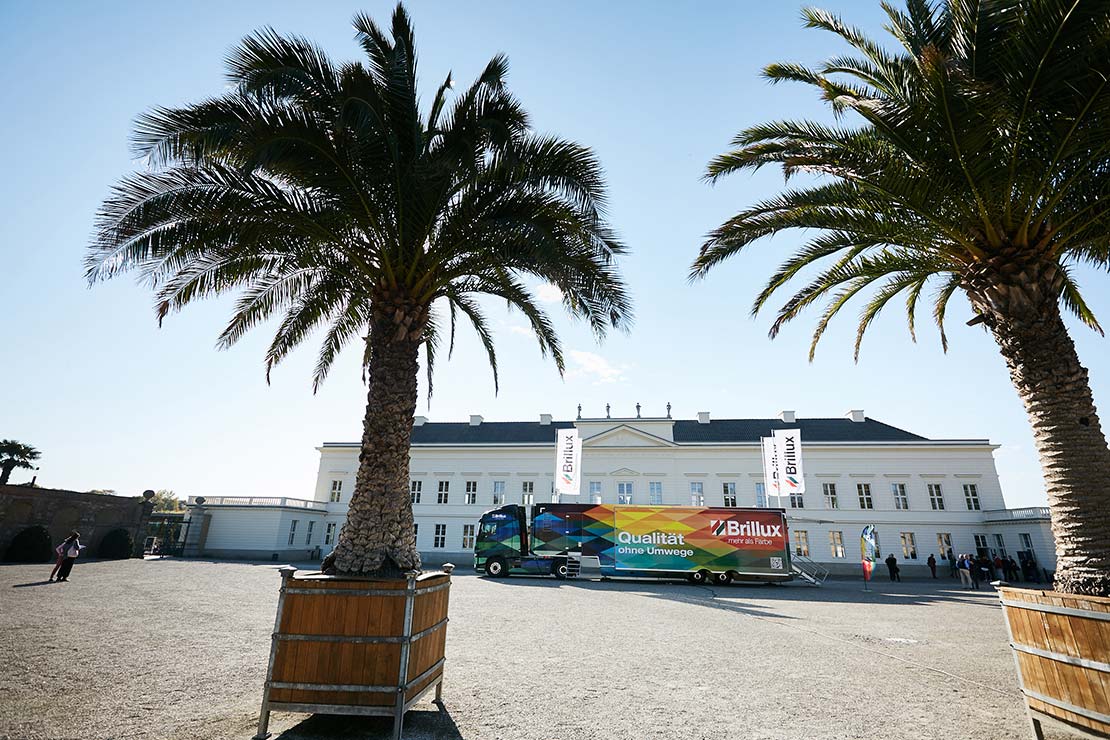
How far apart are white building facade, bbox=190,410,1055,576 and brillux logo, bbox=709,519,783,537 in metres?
9.60

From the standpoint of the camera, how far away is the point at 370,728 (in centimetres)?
482

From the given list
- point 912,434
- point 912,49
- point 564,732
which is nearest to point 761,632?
point 564,732

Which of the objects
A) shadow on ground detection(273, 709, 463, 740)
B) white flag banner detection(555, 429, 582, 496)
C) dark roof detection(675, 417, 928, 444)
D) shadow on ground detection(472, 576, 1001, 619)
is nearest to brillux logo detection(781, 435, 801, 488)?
shadow on ground detection(472, 576, 1001, 619)

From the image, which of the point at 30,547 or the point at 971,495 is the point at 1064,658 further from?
Answer: the point at 971,495

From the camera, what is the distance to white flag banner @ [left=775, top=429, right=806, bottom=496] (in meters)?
25.8

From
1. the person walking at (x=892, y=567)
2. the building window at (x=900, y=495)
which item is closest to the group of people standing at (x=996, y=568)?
the person walking at (x=892, y=567)

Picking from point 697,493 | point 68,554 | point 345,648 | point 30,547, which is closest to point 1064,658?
point 345,648

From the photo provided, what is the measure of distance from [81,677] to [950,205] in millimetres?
12110

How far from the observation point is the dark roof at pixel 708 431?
36031 mm

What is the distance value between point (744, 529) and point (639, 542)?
4.76m

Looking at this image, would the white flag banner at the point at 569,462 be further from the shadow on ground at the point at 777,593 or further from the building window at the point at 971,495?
the building window at the point at 971,495

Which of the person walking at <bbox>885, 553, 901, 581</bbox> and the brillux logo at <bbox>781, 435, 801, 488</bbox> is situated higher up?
the brillux logo at <bbox>781, 435, 801, 488</bbox>

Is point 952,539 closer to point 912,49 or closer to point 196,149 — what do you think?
point 912,49

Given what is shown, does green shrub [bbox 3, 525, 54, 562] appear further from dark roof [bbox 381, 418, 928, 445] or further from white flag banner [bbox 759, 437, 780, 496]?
white flag banner [bbox 759, 437, 780, 496]
